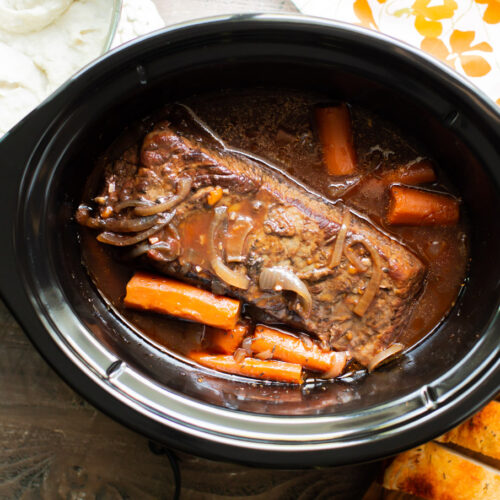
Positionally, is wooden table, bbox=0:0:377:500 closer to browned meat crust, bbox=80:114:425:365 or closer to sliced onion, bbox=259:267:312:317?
browned meat crust, bbox=80:114:425:365

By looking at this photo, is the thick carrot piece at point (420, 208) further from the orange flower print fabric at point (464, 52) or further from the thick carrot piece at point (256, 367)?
the thick carrot piece at point (256, 367)

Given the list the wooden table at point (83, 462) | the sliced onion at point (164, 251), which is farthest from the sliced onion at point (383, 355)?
the sliced onion at point (164, 251)

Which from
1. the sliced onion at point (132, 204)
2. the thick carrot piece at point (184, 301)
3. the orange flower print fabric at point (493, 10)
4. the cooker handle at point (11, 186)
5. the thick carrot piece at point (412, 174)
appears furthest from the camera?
the orange flower print fabric at point (493, 10)

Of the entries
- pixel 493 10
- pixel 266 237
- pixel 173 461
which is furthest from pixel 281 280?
pixel 493 10

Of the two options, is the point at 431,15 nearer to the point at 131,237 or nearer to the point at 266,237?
the point at 266,237

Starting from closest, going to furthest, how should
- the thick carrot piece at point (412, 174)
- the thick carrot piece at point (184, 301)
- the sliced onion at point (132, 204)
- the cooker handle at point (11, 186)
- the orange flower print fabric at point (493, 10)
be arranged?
the cooker handle at point (11, 186) → the sliced onion at point (132, 204) → the thick carrot piece at point (184, 301) → the thick carrot piece at point (412, 174) → the orange flower print fabric at point (493, 10)

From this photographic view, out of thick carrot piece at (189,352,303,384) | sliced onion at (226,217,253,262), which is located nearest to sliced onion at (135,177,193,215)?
sliced onion at (226,217,253,262)
